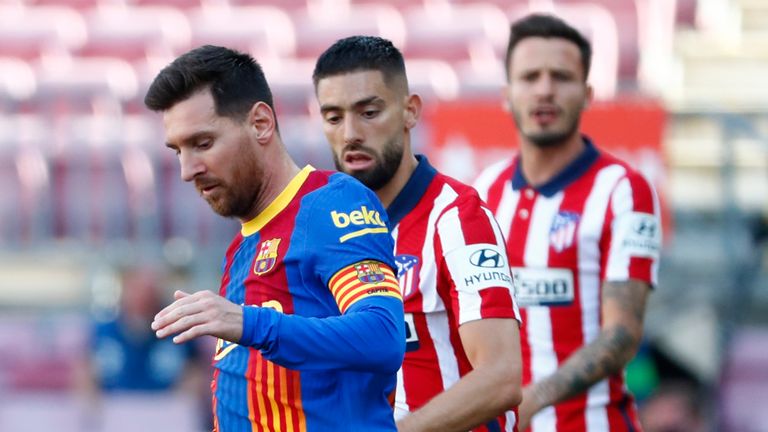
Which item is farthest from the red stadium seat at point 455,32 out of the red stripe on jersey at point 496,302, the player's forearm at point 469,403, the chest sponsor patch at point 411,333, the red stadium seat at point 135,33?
the player's forearm at point 469,403

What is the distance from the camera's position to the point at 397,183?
3855mm

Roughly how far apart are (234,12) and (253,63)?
9.27 metres

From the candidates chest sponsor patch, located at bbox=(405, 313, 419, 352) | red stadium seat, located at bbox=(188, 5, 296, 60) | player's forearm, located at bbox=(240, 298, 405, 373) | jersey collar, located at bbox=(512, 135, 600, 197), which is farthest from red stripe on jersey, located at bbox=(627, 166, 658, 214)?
red stadium seat, located at bbox=(188, 5, 296, 60)

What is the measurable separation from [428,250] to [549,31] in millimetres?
1601

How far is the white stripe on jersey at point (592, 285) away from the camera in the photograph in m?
4.66

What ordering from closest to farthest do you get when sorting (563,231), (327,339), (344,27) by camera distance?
(327,339)
(563,231)
(344,27)

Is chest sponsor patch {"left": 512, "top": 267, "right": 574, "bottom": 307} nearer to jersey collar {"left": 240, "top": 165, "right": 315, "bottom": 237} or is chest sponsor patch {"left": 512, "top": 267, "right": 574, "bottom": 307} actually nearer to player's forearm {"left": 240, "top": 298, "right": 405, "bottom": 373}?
jersey collar {"left": 240, "top": 165, "right": 315, "bottom": 237}

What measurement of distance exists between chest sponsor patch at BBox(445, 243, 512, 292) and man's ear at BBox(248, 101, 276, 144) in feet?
2.40

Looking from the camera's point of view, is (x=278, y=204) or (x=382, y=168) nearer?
(x=278, y=204)

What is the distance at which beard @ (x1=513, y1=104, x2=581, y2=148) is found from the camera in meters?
4.89

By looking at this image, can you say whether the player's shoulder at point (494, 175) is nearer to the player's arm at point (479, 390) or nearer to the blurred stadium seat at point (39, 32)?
the player's arm at point (479, 390)

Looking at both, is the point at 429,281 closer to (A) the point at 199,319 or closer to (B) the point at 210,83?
(B) the point at 210,83

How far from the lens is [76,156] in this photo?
9.91 meters

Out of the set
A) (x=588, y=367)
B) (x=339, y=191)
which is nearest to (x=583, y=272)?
(x=588, y=367)
